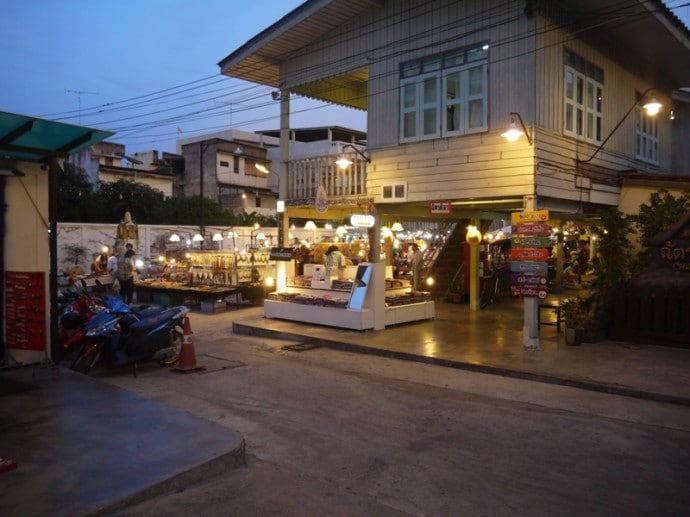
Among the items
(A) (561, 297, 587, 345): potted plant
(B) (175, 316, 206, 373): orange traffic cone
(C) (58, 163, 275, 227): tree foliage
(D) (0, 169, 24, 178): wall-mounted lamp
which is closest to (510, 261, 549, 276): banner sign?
(A) (561, 297, 587, 345): potted plant

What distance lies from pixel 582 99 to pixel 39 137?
10972 mm

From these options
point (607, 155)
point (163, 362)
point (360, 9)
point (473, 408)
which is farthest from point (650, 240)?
point (163, 362)

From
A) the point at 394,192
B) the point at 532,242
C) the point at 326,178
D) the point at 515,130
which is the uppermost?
the point at 515,130

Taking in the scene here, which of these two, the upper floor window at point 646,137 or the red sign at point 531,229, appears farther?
the upper floor window at point 646,137

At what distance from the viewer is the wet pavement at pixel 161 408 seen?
465 centimetres

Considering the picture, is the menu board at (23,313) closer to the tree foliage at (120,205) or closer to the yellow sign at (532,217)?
the yellow sign at (532,217)

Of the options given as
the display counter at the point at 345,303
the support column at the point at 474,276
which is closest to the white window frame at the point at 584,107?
the support column at the point at 474,276

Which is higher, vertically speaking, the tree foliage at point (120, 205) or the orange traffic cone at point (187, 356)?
the tree foliage at point (120, 205)

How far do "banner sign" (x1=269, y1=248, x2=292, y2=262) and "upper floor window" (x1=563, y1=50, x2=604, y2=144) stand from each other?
738 centimetres

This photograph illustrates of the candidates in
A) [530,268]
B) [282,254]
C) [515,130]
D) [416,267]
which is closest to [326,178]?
[282,254]

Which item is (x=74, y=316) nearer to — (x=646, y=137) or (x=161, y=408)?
(x=161, y=408)

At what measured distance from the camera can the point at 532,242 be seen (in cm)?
1085

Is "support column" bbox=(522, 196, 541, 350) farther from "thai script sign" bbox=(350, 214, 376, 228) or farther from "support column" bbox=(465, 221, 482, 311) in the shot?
"support column" bbox=(465, 221, 482, 311)

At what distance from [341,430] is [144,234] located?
23.9m
